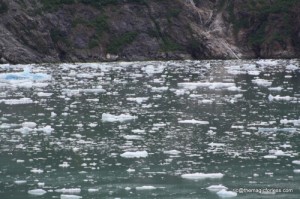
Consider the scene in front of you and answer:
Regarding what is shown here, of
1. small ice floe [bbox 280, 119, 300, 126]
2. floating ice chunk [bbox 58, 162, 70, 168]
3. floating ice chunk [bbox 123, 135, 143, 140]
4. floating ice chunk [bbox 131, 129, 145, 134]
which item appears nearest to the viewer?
floating ice chunk [bbox 58, 162, 70, 168]

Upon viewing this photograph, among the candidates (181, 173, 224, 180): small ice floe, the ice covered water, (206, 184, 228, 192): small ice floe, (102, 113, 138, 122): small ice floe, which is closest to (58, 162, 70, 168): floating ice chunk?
the ice covered water

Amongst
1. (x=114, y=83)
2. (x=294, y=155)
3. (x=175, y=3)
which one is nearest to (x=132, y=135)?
(x=294, y=155)

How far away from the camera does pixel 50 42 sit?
57406 mm

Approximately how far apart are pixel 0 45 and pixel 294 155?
1606 inches

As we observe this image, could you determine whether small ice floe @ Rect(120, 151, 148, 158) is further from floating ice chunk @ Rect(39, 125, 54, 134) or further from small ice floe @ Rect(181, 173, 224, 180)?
floating ice chunk @ Rect(39, 125, 54, 134)

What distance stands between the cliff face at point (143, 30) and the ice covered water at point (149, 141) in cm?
2535

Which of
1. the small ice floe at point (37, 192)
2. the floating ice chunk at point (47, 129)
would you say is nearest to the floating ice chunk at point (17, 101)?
the floating ice chunk at point (47, 129)

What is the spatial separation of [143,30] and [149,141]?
145 ft

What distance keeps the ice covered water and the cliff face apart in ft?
83.2

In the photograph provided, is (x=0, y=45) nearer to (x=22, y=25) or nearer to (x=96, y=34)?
(x=22, y=25)

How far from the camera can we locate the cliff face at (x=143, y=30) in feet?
187

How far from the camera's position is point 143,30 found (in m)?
61.8

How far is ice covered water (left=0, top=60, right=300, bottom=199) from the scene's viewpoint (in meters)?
13.8

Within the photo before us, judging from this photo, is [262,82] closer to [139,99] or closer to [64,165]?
[139,99]
